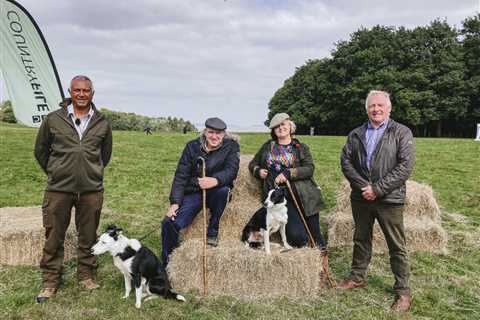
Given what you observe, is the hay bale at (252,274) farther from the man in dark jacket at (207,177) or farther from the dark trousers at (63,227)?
the dark trousers at (63,227)

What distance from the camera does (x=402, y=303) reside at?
4605mm

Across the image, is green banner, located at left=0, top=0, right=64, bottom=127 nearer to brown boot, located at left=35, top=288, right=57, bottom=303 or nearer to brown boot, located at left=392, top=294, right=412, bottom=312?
brown boot, located at left=35, top=288, right=57, bottom=303

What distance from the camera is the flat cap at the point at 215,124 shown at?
18.1 feet

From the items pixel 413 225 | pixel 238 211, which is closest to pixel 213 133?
pixel 238 211

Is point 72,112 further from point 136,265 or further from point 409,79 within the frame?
point 409,79

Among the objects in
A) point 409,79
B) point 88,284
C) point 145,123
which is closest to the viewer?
point 88,284

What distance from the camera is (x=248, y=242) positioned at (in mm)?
5656

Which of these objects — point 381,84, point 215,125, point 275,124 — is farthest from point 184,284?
point 381,84

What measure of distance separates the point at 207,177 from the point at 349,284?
2.34 metres

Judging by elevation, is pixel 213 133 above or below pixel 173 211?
above

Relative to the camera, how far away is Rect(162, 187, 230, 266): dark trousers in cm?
547

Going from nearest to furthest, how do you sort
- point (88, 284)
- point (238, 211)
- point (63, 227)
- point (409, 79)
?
point (63, 227), point (88, 284), point (238, 211), point (409, 79)

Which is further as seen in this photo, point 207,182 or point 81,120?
point 207,182

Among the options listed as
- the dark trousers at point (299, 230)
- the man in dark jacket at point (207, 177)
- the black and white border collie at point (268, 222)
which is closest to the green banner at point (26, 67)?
the man in dark jacket at point (207, 177)
